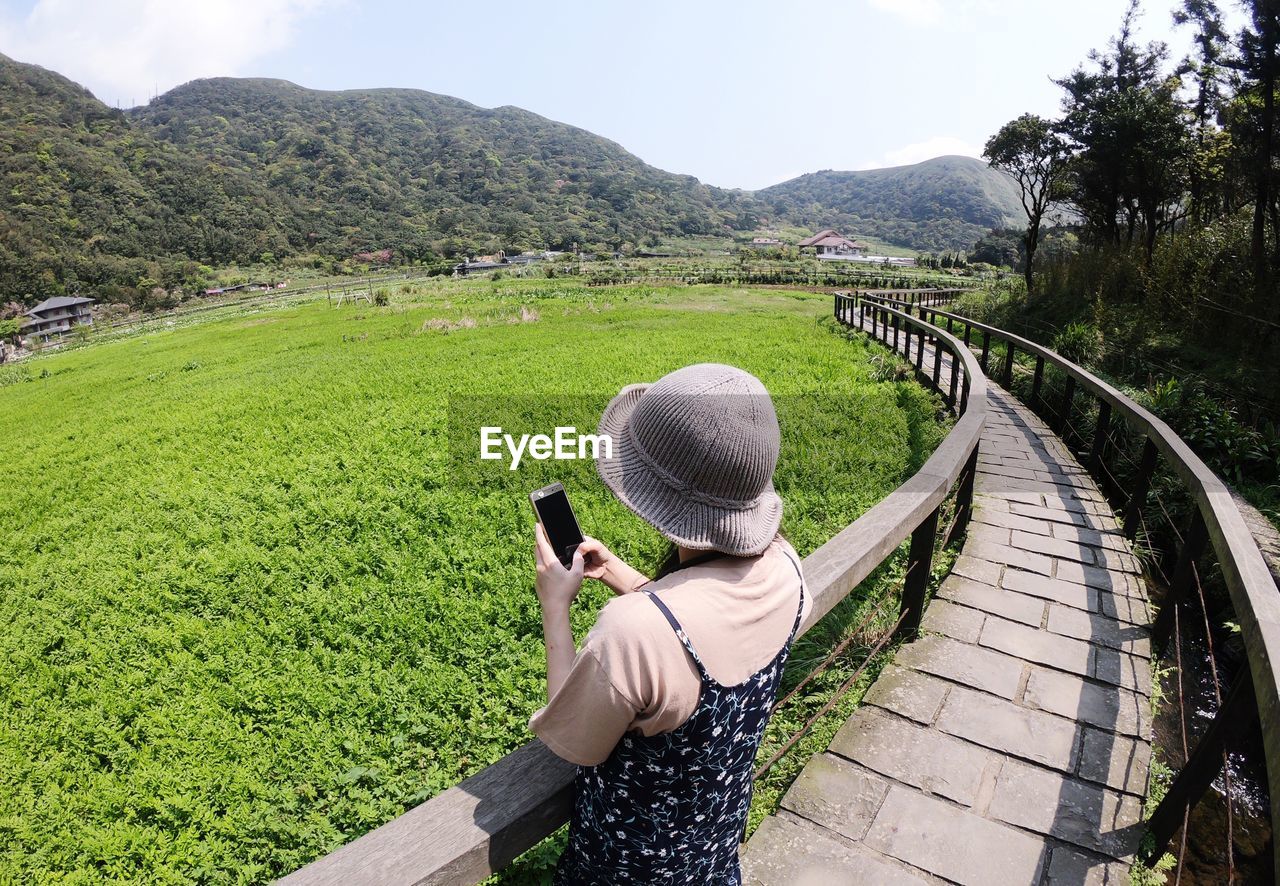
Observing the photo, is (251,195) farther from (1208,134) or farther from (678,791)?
(678,791)

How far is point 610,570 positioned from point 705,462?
0.52 meters

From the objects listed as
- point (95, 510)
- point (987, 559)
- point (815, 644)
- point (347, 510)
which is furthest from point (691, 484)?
point (95, 510)

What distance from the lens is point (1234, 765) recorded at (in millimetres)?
3320

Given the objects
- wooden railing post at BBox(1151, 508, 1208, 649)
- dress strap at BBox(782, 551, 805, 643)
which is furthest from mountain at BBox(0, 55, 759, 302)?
wooden railing post at BBox(1151, 508, 1208, 649)

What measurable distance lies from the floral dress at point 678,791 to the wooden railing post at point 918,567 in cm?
212

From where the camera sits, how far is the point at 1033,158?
2709 centimetres

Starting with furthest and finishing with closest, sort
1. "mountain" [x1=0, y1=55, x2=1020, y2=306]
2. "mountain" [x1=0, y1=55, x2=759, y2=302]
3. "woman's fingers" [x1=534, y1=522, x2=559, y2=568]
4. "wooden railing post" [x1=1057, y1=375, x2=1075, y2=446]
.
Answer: "mountain" [x1=0, y1=55, x2=759, y2=302], "mountain" [x1=0, y1=55, x2=1020, y2=306], "wooden railing post" [x1=1057, y1=375, x2=1075, y2=446], "woman's fingers" [x1=534, y1=522, x2=559, y2=568]

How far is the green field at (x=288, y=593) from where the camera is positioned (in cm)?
347

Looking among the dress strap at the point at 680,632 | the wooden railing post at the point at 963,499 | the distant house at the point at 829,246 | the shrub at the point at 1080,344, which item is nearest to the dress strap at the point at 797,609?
the dress strap at the point at 680,632

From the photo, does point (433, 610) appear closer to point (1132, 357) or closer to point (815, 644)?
point (815, 644)

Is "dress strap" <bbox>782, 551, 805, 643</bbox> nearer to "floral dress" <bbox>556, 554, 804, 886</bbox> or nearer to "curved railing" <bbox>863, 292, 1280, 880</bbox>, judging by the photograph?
"floral dress" <bbox>556, 554, 804, 886</bbox>

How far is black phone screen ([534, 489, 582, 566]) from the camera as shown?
55.8 inches

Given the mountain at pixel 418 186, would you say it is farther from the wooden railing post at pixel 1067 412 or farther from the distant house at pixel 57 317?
the wooden railing post at pixel 1067 412

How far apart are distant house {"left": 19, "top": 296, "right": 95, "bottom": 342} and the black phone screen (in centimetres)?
8369
